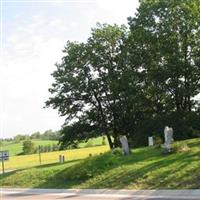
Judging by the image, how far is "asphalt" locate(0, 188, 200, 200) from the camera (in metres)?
19.5

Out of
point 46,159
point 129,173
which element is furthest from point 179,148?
point 46,159

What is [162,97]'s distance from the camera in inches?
1993

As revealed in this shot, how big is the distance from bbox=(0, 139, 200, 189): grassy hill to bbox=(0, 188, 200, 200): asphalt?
2.39 ft

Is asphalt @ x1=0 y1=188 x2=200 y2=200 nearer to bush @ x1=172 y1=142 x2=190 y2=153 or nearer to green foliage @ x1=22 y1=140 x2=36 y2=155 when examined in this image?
bush @ x1=172 y1=142 x2=190 y2=153

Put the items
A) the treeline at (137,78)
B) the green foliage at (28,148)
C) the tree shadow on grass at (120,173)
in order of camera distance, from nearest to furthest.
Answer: the tree shadow on grass at (120,173) → the treeline at (137,78) → the green foliage at (28,148)

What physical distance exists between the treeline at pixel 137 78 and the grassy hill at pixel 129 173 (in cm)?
1704

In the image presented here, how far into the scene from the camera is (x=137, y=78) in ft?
167

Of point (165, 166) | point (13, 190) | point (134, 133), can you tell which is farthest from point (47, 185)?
point (134, 133)

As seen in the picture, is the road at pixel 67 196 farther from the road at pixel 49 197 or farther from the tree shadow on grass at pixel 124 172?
the tree shadow on grass at pixel 124 172

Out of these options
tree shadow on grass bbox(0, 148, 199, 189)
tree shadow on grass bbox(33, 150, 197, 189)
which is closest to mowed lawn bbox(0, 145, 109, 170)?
tree shadow on grass bbox(0, 148, 199, 189)

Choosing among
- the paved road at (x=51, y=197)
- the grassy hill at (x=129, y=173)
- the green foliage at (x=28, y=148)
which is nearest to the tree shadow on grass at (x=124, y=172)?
the grassy hill at (x=129, y=173)

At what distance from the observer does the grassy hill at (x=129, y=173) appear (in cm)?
2209

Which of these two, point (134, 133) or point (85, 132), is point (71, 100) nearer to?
point (85, 132)

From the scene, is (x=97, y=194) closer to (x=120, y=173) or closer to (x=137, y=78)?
(x=120, y=173)
